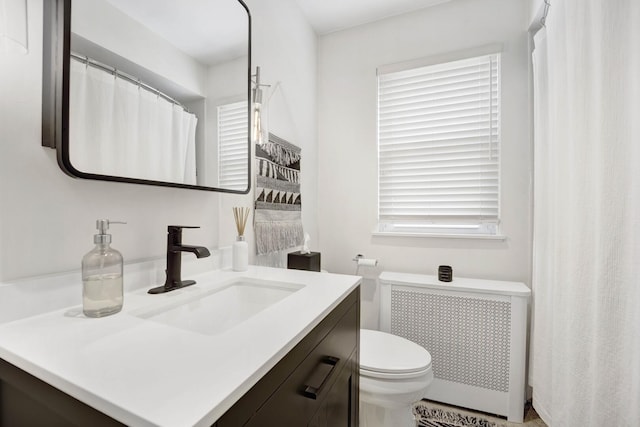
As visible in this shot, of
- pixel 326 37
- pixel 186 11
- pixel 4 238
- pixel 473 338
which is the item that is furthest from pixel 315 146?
pixel 4 238

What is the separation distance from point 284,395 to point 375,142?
6.00 feet

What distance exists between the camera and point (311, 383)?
0.67 metres

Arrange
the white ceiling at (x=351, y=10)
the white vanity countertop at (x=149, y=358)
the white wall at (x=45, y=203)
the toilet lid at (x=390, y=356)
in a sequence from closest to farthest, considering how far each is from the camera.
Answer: the white vanity countertop at (x=149, y=358), the white wall at (x=45, y=203), the toilet lid at (x=390, y=356), the white ceiling at (x=351, y=10)

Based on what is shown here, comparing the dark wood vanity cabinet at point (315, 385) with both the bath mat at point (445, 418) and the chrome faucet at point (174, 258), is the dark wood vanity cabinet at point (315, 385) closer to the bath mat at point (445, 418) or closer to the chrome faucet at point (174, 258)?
the chrome faucet at point (174, 258)

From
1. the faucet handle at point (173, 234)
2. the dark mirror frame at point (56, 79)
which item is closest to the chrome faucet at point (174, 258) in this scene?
the faucet handle at point (173, 234)

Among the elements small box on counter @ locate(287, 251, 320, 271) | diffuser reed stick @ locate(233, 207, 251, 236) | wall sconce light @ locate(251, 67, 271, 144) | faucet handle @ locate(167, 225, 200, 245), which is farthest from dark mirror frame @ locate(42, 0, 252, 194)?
small box on counter @ locate(287, 251, 320, 271)

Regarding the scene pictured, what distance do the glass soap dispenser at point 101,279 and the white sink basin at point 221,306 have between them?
0.07 m

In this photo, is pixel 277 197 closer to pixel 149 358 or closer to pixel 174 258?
pixel 174 258

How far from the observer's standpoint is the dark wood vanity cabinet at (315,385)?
47 centimetres

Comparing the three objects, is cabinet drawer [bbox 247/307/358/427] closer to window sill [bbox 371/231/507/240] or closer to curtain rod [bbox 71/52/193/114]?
curtain rod [bbox 71/52/193/114]

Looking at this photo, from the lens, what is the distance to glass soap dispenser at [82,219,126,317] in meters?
0.63

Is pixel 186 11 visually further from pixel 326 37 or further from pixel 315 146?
pixel 326 37

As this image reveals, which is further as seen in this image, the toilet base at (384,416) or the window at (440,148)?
the window at (440,148)

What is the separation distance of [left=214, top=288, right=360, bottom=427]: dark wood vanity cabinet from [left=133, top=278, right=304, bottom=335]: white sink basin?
0.21 m
